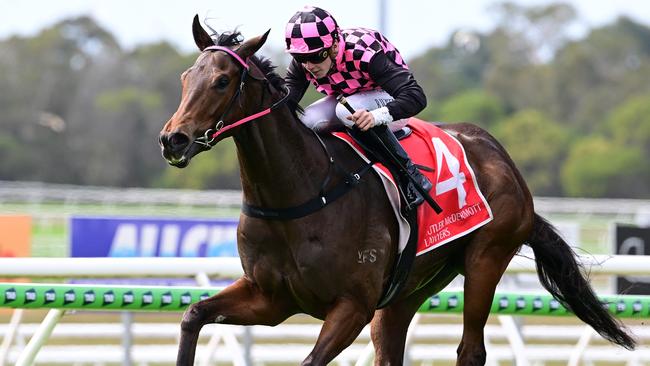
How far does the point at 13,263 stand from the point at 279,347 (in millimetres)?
4296

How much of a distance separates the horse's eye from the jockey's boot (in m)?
0.80

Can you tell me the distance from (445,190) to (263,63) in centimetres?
105

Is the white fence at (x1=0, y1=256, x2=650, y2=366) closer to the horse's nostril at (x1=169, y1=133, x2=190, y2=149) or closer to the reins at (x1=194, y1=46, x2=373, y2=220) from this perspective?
the reins at (x1=194, y1=46, x2=373, y2=220)

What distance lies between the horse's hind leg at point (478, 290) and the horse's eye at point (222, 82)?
156 cm

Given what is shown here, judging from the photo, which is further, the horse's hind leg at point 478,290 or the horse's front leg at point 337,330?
the horse's hind leg at point 478,290

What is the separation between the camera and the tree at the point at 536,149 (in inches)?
1722

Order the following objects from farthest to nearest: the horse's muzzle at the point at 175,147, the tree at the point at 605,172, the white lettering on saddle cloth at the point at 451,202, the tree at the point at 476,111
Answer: the tree at the point at 476,111 < the tree at the point at 605,172 < the white lettering on saddle cloth at the point at 451,202 < the horse's muzzle at the point at 175,147

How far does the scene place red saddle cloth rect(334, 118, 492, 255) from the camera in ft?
17.1

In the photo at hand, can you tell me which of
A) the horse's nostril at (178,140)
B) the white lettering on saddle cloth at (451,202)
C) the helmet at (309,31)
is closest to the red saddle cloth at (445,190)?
the white lettering on saddle cloth at (451,202)

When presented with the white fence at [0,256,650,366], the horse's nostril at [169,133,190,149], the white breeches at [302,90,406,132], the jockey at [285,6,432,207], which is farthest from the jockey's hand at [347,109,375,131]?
the white fence at [0,256,650,366]

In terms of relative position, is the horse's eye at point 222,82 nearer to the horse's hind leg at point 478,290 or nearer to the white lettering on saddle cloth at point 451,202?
the white lettering on saddle cloth at point 451,202

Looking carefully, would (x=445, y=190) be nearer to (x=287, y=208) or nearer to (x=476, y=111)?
(x=287, y=208)

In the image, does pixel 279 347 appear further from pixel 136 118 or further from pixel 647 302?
pixel 136 118

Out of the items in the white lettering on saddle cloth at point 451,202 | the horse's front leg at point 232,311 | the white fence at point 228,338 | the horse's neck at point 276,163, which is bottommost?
the white fence at point 228,338
